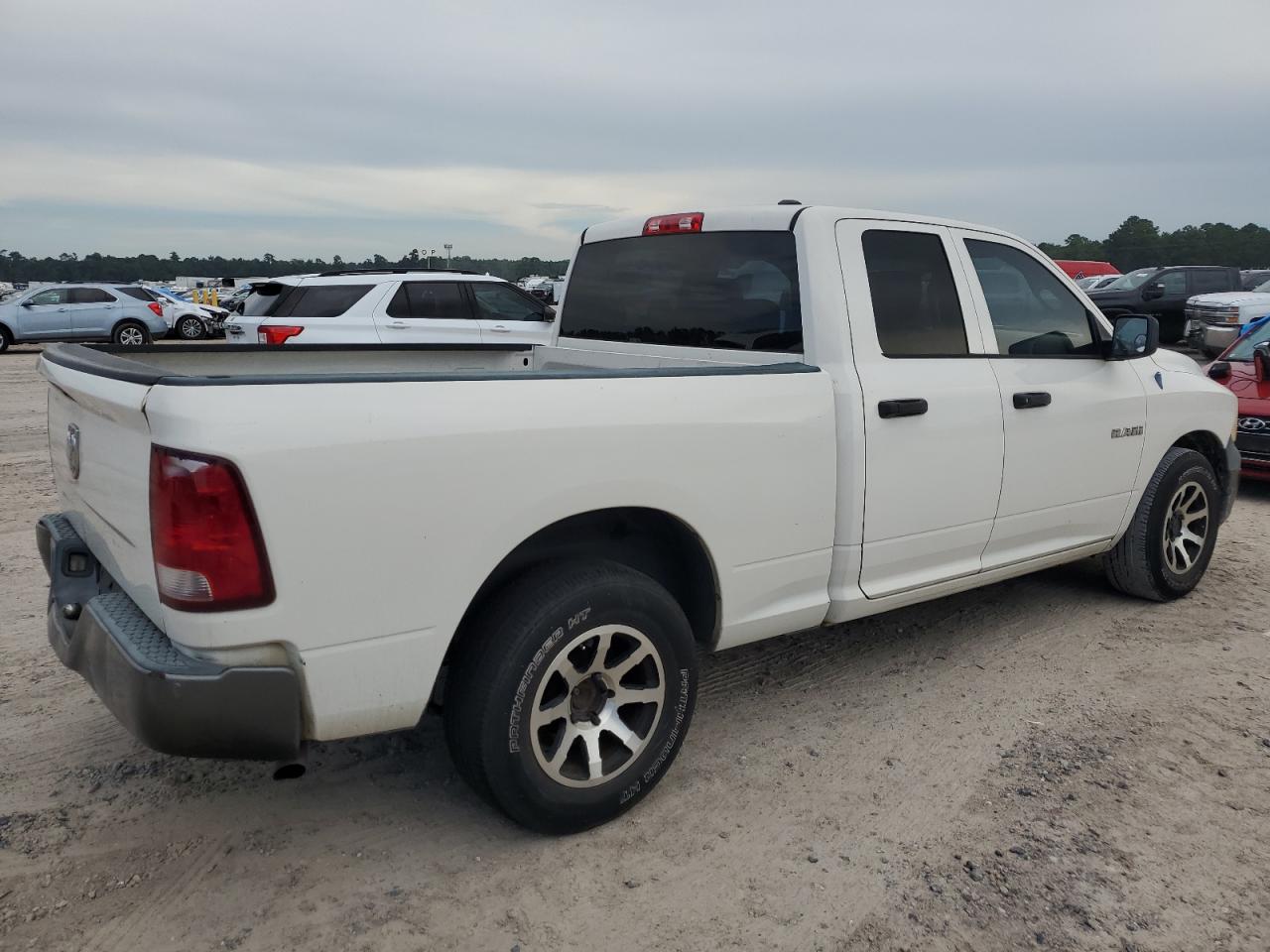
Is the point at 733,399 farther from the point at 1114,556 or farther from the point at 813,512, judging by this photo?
the point at 1114,556

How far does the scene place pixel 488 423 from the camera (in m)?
2.58

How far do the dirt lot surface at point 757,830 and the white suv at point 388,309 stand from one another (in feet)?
23.4

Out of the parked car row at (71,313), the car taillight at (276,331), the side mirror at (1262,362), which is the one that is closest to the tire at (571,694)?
the side mirror at (1262,362)

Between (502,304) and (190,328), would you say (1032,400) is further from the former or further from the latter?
(190,328)

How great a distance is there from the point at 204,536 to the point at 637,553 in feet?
4.73

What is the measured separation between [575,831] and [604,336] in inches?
85.4

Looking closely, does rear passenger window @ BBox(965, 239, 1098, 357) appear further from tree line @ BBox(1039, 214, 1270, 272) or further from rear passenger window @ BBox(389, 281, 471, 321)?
tree line @ BBox(1039, 214, 1270, 272)

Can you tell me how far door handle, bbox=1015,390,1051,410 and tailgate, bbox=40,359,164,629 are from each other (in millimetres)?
3186

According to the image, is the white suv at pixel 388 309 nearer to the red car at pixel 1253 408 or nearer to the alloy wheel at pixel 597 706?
the red car at pixel 1253 408

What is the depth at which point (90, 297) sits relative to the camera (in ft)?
74.2

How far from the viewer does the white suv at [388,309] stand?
11.0m

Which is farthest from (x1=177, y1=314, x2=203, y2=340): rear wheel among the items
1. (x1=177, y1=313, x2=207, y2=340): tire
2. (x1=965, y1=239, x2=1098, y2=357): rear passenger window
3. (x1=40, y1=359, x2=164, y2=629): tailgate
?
(x1=965, y1=239, x2=1098, y2=357): rear passenger window

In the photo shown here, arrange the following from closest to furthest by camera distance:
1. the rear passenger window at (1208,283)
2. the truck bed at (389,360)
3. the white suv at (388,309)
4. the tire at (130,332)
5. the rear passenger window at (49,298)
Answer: the truck bed at (389,360) → the white suv at (388,309) → the rear passenger window at (1208,283) → the rear passenger window at (49,298) → the tire at (130,332)

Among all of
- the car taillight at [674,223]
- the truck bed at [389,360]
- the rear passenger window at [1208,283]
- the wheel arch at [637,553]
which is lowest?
the wheel arch at [637,553]
